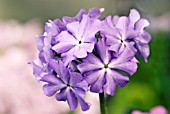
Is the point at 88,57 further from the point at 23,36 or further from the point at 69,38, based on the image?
the point at 23,36

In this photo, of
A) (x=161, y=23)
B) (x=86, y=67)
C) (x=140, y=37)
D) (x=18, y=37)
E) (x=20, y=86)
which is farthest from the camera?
(x=161, y=23)

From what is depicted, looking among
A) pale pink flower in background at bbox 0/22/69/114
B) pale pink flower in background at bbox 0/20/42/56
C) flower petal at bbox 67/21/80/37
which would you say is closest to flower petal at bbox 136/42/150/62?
flower petal at bbox 67/21/80/37

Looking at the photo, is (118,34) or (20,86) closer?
(118,34)

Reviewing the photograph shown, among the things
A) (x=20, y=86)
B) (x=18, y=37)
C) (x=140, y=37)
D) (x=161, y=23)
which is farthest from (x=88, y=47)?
Result: (x=161, y=23)

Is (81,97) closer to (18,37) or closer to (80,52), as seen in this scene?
(80,52)

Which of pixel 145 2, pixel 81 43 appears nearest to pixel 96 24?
pixel 81 43

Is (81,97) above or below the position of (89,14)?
below
